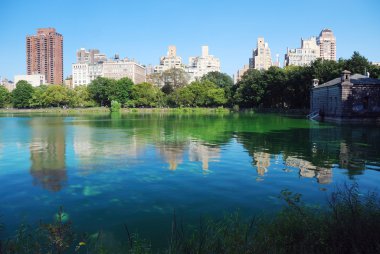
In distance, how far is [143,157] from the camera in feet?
59.3

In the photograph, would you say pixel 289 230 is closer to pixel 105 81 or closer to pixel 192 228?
pixel 192 228

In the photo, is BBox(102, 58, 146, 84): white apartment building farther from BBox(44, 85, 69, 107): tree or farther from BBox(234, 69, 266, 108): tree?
BBox(234, 69, 266, 108): tree

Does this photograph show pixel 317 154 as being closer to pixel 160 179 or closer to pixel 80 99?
pixel 160 179

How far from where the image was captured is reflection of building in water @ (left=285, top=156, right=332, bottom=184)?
43.1ft

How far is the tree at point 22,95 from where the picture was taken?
123 m

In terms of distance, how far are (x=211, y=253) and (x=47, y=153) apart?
16.4m

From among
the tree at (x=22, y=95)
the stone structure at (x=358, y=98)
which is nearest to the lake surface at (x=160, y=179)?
the stone structure at (x=358, y=98)

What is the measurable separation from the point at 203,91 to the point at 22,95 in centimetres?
6509

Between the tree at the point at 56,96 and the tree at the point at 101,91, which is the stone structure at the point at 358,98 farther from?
the tree at the point at 56,96

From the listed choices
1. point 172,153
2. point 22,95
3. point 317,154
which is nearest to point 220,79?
point 22,95

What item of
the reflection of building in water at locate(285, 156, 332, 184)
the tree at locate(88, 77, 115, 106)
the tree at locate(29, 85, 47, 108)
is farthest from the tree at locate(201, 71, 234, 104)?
the reflection of building in water at locate(285, 156, 332, 184)

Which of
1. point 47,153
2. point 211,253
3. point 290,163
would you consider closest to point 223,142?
point 290,163

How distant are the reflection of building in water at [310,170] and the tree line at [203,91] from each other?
4757 centimetres

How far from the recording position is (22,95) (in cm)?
12325
